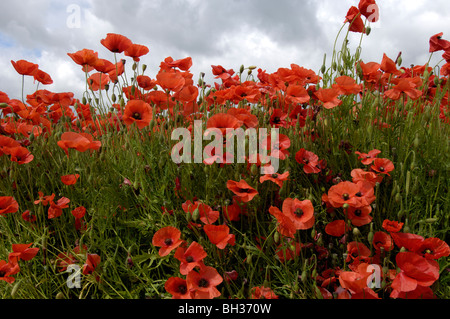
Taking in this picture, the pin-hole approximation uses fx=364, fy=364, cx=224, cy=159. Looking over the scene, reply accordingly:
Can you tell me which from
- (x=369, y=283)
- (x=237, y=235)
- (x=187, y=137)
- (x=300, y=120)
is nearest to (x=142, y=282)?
(x=237, y=235)

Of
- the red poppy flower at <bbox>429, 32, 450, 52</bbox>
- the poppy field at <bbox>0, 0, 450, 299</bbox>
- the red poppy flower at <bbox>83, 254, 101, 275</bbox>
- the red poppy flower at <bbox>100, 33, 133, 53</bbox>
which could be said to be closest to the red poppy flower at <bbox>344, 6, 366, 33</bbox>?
the poppy field at <bbox>0, 0, 450, 299</bbox>

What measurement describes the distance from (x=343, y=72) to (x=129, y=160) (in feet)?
4.72

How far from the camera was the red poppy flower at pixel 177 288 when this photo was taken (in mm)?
1354

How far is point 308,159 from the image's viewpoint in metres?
1.78

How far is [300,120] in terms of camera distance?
223 centimetres

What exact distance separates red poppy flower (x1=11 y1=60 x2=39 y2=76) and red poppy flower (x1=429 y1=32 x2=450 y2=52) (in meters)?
2.64

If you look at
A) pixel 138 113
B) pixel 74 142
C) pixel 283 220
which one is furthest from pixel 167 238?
pixel 138 113

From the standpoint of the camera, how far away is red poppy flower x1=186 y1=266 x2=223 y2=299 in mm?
1332

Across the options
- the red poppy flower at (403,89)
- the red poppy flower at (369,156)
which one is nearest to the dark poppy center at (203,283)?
the red poppy flower at (369,156)

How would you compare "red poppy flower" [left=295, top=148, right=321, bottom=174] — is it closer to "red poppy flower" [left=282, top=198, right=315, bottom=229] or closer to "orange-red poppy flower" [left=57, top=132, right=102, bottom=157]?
"red poppy flower" [left=282, top=198, right=315, bottom=229]

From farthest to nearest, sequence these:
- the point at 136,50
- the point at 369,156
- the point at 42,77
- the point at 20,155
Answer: the point at 42,77 < the point at 136,50 < the point at 20,155 < the point at 369,156

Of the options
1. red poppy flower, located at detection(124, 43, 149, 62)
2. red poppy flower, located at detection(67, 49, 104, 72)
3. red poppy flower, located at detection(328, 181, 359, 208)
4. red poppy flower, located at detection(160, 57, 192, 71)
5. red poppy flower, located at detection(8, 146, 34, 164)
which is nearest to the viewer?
red poppy flower, located at detection(328, 181, 359, 208)

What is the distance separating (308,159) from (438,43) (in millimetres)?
1369

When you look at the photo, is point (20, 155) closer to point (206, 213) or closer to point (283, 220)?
point (206, 213)
